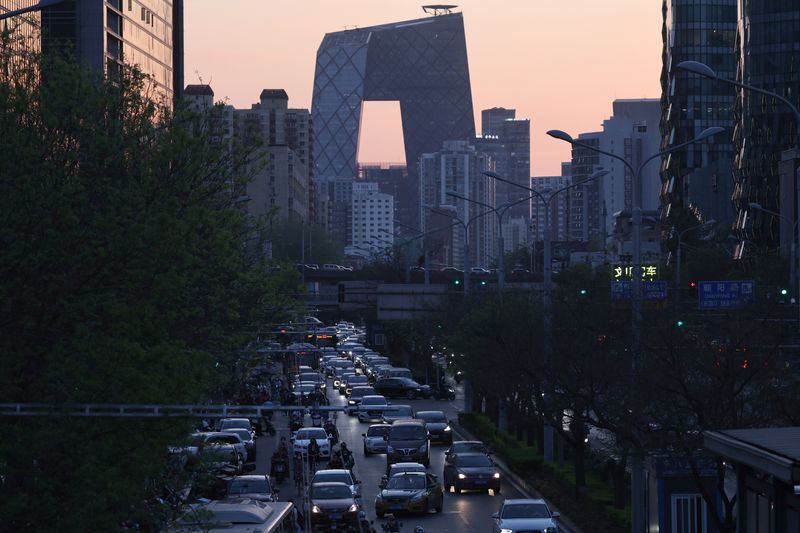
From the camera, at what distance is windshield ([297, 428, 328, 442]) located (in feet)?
164

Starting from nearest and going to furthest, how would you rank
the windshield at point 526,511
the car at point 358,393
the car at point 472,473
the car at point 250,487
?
the windshield at point 526,511
the car at point 250,487
the car at point 472,473
the car at point 358,393

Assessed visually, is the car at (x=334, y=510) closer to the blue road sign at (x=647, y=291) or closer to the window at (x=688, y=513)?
the window at (x=688, y=513)

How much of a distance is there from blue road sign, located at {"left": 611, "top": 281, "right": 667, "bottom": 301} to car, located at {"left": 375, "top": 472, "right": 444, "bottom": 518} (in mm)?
7048

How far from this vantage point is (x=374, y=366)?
93.9m

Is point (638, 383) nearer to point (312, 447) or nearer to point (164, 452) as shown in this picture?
point (164, 452)

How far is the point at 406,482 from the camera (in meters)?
36.9

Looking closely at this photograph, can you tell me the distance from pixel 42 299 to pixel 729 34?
132 metres

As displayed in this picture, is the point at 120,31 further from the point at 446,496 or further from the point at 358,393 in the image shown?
the point at 446,496

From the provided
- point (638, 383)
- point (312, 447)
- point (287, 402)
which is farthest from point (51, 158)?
point (287, 402)

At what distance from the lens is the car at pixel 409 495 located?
36.0 m

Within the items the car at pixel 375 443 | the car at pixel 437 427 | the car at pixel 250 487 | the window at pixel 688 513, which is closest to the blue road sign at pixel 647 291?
the window at pixel 688 513

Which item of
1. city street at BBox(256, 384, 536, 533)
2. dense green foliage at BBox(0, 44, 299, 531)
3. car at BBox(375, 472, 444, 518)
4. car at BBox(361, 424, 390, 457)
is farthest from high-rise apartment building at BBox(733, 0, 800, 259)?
dense green foliage at BBox(0, 44, 299, 531)

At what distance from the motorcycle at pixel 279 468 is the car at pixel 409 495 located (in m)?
8.13

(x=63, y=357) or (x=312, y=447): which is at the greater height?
(x=63, y=357)
